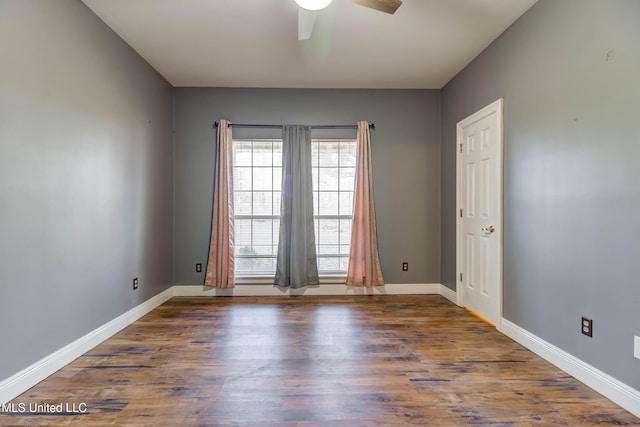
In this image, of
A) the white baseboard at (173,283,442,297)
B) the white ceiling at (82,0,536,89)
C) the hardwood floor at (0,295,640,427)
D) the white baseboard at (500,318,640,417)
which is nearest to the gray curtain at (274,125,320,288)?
the white baseboard at (173,283,442,297)

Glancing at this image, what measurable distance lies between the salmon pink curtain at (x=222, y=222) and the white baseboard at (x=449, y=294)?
2713 mm

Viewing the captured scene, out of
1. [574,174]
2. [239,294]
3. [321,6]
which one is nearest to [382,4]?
[321,6]

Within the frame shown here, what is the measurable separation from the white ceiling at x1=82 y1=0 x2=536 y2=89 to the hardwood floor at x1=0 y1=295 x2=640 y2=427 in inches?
106

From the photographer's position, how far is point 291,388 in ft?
6.37

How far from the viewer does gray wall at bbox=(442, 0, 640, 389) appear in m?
1.74

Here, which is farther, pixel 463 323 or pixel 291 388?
pixel 463 323

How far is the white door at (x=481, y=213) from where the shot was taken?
289 centimetres

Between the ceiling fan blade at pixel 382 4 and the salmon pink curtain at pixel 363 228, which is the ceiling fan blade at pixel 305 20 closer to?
the ceiling fan blade at pixel 382 4

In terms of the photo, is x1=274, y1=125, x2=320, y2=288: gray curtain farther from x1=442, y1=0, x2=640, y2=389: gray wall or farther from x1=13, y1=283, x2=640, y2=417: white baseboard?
x1=442, y1=0, x2=640, y2=389: gray wall

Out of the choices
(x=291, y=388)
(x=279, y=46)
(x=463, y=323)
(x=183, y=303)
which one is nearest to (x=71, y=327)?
(x=183, y=303)

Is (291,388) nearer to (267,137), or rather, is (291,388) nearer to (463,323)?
(463,323)

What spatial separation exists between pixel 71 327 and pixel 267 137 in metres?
2.81

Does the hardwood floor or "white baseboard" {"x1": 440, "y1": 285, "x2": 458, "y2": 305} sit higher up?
"white baseboard" {"x1": 440, "y1": 285, "x2": 458, "y2": 305}

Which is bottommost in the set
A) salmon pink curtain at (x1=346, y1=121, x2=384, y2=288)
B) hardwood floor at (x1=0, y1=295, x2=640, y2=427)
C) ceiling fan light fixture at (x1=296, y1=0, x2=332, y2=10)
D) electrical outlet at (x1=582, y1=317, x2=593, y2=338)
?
hardwood floor at (x1=0, y1=295, x2=640, y2=427)
